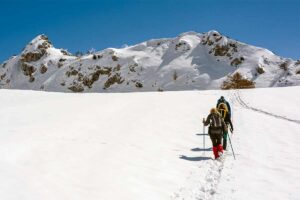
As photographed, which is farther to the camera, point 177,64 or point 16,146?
point 177,64

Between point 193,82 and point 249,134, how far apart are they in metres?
Answer: 156

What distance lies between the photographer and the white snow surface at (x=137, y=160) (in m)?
9.73

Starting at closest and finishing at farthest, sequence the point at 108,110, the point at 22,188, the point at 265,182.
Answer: the point at 22,188
the point at 265,182
the point at 108,110

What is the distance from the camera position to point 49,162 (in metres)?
11.5

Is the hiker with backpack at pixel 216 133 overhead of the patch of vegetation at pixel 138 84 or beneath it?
beneath

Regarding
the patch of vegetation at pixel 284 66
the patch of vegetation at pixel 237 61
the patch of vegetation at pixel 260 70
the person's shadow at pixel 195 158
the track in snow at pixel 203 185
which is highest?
the patch of vegetation at pixel 237 61

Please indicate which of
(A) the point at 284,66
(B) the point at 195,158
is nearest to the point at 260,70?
(A) the point at 284,66

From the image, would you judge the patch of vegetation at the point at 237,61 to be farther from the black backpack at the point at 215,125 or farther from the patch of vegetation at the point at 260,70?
the black backpack at the point at 215,125

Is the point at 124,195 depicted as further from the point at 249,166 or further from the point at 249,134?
the point at 249,134

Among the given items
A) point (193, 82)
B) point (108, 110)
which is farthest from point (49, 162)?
point (193, 82)

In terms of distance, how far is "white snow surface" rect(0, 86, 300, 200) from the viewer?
9734mm

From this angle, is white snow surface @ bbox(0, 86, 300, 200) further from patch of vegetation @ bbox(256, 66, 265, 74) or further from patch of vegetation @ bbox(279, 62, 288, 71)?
patch of vegetation @ bbox(279, 62, 288, 71)

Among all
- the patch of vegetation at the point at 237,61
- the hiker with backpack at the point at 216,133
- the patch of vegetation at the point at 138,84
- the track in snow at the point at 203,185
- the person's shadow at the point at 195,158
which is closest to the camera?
the track in snow at the point at 203,185

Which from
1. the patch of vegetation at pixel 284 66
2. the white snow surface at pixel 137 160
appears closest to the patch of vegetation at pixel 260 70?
the patch of vegetation at pixel 284 66
